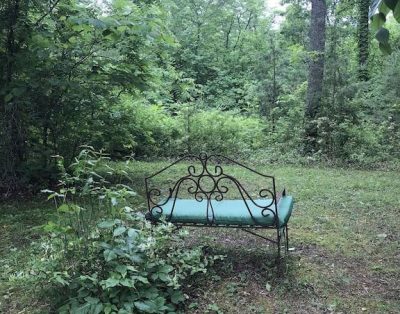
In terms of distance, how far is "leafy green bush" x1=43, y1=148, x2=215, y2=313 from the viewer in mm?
3049

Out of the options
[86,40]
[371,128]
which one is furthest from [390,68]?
[86,40]

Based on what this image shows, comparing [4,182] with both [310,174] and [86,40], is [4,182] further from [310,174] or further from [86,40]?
[310,174]

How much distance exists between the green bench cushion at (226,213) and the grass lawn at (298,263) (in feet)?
1.45

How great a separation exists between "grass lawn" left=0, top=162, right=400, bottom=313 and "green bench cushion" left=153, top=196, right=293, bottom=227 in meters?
0.44

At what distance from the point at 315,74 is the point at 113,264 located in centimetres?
812

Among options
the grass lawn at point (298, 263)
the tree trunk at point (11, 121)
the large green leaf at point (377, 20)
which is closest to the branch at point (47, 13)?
the tree trunk at point (11, 121)

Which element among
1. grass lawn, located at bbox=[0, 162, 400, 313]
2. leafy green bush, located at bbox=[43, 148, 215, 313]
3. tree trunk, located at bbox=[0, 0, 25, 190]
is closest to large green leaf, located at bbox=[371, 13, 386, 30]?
leafy green bush, located at bbox=[43, 148, 215, 313]

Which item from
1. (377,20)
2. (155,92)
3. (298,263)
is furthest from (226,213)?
(155,92)

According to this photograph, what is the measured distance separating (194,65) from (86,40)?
13.8 m

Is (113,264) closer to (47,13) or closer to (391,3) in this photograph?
(391,3)

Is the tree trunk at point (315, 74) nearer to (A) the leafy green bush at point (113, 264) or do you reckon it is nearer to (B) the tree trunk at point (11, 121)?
(B) the tree trunk at point (11, 121)

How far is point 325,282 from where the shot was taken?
3.69 metres

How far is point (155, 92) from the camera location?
8195 mm

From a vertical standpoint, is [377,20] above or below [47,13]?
below
